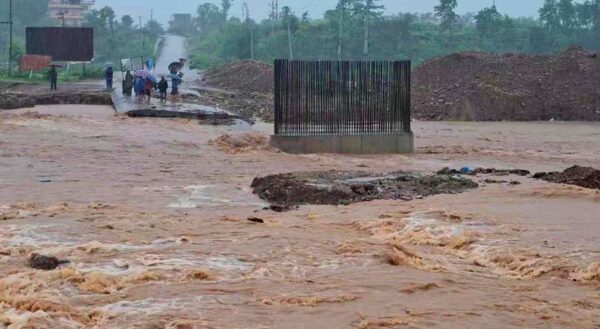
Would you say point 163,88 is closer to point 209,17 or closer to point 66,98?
point 66,98

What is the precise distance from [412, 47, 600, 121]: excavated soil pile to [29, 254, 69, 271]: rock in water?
1201 inches

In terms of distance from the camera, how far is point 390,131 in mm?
22562

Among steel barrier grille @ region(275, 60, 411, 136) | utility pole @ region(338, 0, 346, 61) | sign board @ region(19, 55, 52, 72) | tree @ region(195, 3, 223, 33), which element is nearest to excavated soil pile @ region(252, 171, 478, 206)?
steel barrier grille @ region(275, 60, 411, 136)

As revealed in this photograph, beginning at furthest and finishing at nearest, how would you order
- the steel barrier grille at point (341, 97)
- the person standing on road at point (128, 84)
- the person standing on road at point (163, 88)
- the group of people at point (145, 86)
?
the person standing on road at point (128, 84) < the person standing on road at point (163, 88) < the group of people at point (145, 86) < the steel barrier grille at point (341, 97)

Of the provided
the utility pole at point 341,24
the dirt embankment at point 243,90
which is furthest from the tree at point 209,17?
the dirt embankment at point 243,90

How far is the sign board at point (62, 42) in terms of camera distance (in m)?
55.2

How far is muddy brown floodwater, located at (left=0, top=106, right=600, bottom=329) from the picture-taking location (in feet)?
25.5

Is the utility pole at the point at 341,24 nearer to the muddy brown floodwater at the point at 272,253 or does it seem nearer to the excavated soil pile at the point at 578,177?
the muddy brown floodwater at the point at 272,253

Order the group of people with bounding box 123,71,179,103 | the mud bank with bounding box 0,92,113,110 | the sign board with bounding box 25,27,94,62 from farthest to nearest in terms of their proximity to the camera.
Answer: the sign board with bounding box 25,27,94,62, the mud bank with bounding box 0,92,113,110, the group of people with bounding box 123,71,179,103

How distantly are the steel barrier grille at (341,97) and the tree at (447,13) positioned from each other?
41.5 m

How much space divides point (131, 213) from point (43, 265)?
3.46m

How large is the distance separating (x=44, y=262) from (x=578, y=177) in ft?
31.2

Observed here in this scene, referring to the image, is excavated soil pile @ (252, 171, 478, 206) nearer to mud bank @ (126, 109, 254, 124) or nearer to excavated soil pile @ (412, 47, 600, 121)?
mud bank @ (126, 109, 254, 124)

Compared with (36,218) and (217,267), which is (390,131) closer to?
(36,218)
